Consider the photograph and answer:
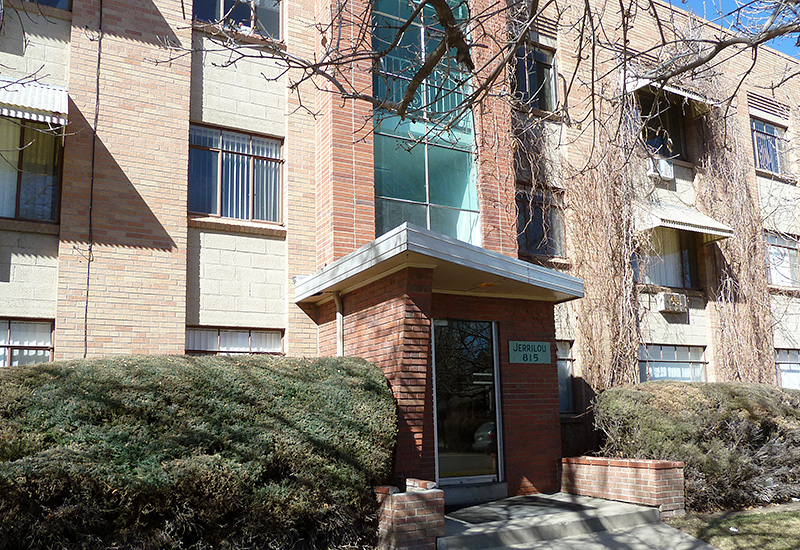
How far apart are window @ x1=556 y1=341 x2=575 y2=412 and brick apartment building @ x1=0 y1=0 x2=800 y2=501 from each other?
32mm

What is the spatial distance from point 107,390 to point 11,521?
1.49m

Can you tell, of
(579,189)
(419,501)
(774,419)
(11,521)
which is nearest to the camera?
(11,521)

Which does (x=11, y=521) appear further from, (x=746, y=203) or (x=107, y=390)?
(x=746, y=203)

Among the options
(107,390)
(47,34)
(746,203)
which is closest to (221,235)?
(47,34)

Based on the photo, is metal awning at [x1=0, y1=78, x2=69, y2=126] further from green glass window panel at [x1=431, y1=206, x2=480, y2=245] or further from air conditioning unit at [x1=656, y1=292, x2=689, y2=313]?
air conditioning unit at [x1=656, y1=292, x2=689, y2=313]

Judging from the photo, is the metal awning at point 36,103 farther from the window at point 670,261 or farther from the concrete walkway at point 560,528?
the window at point 670,261

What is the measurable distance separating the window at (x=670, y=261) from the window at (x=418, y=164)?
4695 millimetres

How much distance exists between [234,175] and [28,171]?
9.97ft

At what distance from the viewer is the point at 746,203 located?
1720 centimetres

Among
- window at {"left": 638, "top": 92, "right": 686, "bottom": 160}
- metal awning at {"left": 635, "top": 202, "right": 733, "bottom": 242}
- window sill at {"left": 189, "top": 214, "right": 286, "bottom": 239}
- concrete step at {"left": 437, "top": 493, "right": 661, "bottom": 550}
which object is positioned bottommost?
concrete step at {"left": 437, "top": 493, "right": 661, "bottom": 550}

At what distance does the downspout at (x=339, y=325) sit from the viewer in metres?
10.6

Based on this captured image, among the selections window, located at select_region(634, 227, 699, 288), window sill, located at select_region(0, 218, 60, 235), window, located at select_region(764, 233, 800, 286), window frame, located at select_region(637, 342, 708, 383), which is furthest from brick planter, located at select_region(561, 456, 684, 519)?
window, located at select_region(764, 233, 800, 286)

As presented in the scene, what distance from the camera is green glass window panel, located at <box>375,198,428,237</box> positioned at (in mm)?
12001

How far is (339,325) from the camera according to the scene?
1066 centimetres
